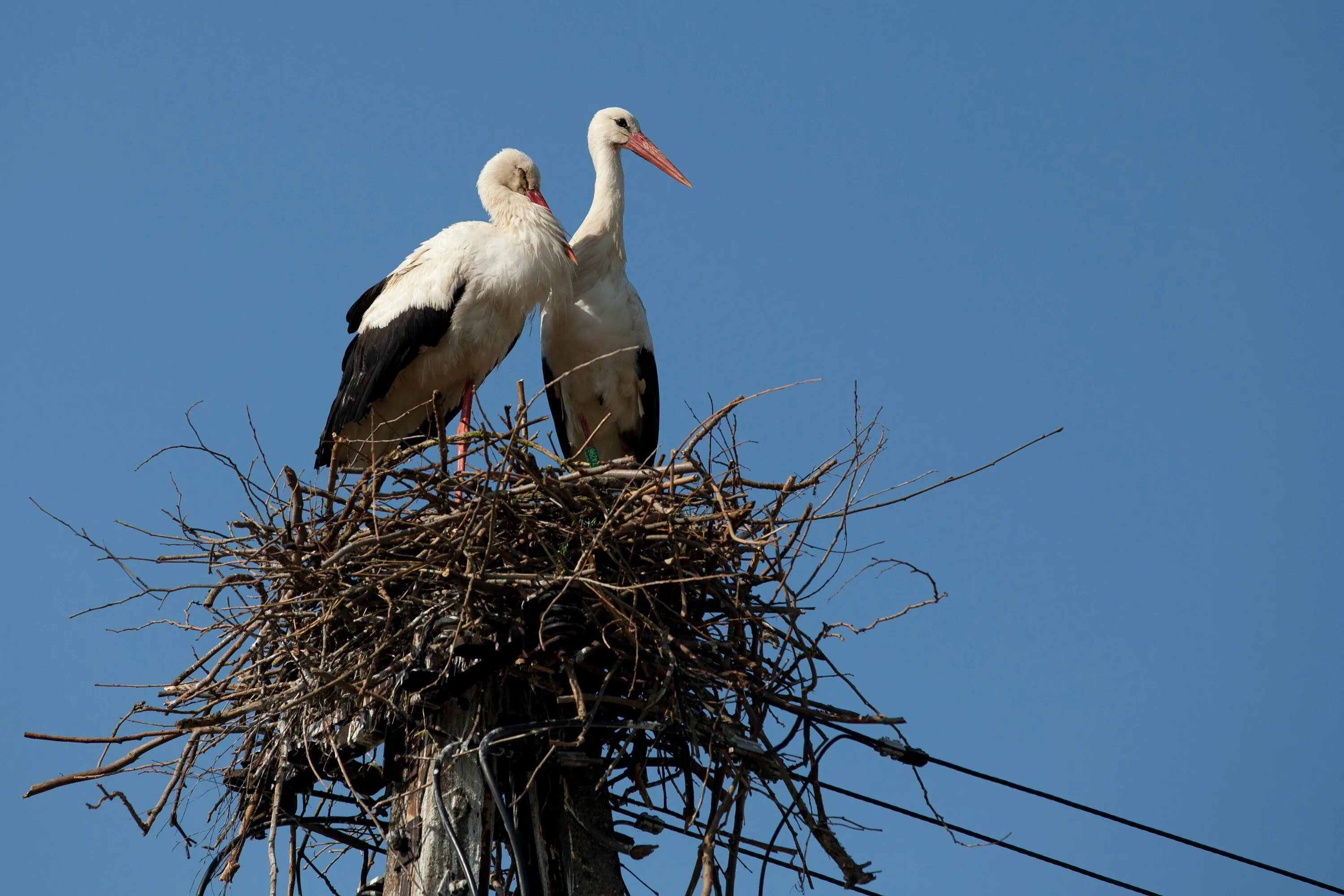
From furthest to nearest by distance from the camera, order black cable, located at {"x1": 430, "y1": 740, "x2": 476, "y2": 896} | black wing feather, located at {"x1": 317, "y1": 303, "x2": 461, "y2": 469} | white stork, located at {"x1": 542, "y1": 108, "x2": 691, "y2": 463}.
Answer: white stork, located at {"x1": 542, "y1": 108, "x2": 691, "y2": 463} → black wing feather, located at {"x1": 317, "y1": 303, "x2": 461, "y2": 469} → black cable, located at {"x1": 430, "y1": 740, "x2": 476, "y2": 896}

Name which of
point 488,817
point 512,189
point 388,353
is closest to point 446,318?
point 388,353

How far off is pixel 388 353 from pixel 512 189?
119 centimetres

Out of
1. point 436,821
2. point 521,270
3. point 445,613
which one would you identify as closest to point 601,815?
point 436,821

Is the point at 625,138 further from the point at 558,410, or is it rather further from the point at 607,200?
the point at 558,410

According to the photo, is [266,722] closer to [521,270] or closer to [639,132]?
[521,270]

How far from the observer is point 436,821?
13.4 feet

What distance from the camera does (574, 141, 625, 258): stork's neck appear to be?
7.49 m

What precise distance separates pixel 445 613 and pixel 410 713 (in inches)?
13.2

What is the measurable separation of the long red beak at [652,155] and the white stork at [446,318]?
1450 millimetres

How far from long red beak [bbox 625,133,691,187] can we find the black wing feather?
2203 millimetres

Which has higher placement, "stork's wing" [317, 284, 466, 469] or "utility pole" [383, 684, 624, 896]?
"stork's wing" [317, 284, 466, 469]

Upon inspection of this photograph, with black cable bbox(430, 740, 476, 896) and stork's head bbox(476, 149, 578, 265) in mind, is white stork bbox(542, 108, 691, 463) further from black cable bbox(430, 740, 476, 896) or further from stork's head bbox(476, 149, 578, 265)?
black cable bbox(430, 740, 476, 896)

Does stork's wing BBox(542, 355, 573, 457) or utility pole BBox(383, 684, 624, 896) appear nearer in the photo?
utility pole BBox(383, 684, 624, 896)

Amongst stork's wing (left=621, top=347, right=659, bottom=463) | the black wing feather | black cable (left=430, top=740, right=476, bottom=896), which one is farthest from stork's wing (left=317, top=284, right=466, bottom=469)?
black cable (left=430, top=740, right=476, bottom=896)
